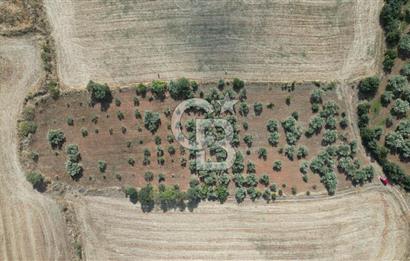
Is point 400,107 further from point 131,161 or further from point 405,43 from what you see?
point 131,161

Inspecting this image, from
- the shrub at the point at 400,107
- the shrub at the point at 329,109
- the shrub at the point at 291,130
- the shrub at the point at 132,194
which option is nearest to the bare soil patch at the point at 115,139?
the shrub at the point at 132,194

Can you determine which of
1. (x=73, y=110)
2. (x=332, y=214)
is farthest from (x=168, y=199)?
(x=332, y=214)

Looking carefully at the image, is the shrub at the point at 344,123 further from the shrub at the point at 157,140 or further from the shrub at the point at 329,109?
the shrub at the point at 157,140

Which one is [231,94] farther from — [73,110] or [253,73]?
[73,110]

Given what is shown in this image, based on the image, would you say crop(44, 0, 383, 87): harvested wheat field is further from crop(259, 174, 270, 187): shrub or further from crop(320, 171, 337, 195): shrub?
crop(259, 174, 270, 187): shrub

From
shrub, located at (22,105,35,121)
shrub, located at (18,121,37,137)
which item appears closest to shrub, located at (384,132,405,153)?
shrub, located at (18,121,37,137)
